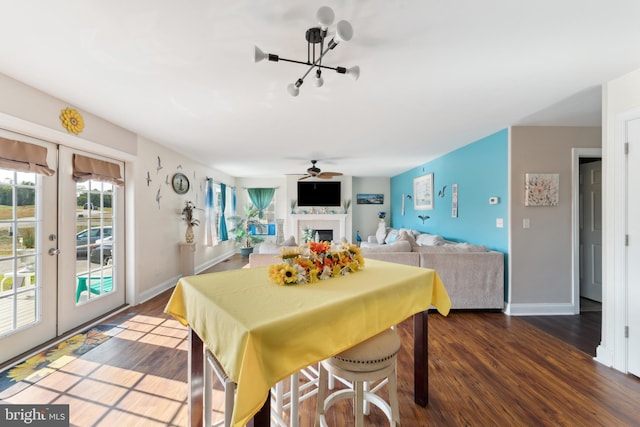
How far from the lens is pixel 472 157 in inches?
156

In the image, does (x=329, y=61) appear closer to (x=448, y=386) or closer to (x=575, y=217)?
(x=448, y=386)

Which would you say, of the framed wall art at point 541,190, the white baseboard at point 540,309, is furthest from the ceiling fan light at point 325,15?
the white baseboard at point 540,309

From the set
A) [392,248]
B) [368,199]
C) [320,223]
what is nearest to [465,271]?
Answer: [392,248]

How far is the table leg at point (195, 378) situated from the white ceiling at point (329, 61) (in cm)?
169

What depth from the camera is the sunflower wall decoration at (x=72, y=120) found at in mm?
2479

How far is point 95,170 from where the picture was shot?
114 inches

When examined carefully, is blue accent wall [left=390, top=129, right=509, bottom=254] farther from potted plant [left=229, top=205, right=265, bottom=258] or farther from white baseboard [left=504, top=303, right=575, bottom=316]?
potted plant [left=229, top=205, right=265, bottom=258]

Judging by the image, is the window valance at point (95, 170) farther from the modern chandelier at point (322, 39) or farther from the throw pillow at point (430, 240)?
the throw pillow at point (430, 240)

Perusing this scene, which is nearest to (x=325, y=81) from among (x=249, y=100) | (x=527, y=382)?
(x=249, y=100)

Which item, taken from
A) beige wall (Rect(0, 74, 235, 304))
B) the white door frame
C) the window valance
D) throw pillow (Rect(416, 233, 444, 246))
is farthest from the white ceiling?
throw pillow (Rect(416, 233, 444, 246))

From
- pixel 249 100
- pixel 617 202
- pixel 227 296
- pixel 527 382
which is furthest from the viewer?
pixel 249 100

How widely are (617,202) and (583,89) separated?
989 mm

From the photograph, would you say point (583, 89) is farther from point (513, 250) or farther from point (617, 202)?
point (513, 250)

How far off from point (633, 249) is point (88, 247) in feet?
16.4
